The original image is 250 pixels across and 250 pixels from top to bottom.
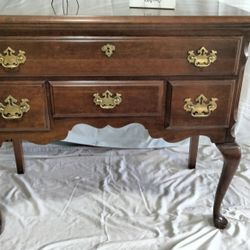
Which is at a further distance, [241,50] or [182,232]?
[182,232]

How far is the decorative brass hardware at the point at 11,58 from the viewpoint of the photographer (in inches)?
34.9

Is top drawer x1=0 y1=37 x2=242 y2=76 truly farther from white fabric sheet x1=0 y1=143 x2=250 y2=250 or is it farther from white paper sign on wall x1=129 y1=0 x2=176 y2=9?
white fabric sheet x1=0 y1=143 x2=250 y2=250

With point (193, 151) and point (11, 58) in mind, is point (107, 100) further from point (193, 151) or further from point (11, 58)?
point (193, 151)

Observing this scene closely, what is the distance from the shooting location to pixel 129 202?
1.33 metres

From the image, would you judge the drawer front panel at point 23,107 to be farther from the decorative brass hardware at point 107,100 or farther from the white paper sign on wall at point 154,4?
the white paper sign on wall at point 154,4

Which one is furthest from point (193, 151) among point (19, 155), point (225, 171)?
point (19, 155)

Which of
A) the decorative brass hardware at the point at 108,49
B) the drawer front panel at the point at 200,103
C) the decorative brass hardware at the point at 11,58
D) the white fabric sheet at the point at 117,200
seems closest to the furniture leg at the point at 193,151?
the white fabric sheet at the point at 117,200

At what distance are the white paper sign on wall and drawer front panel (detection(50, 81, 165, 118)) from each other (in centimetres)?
25

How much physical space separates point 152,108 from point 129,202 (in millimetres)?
508

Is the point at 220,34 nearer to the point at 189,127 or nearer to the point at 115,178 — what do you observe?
the point at 189,127

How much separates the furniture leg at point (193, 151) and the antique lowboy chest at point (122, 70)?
461mm

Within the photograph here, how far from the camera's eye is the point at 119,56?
0.91 meters

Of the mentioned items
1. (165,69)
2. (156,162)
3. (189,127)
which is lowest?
(156,162)

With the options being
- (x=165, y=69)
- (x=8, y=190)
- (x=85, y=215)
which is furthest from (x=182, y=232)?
(x=8, y=190)
